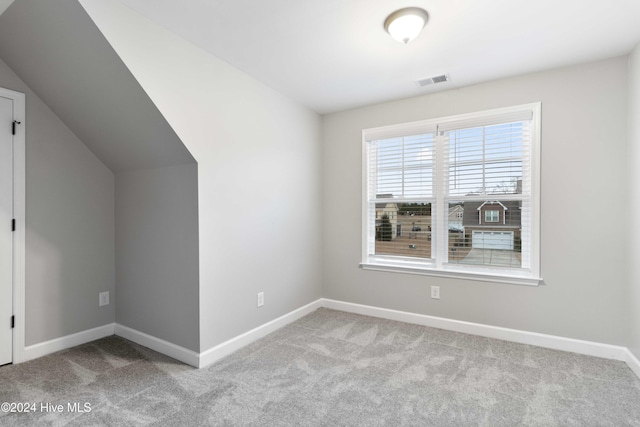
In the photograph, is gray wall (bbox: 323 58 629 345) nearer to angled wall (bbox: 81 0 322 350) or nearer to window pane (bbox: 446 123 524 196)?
window pane (bbox: 446 123 524 196)

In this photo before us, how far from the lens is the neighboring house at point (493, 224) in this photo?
118 inches

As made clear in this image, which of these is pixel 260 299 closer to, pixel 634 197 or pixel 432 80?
pixel 432 80

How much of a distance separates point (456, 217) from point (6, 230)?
3.91m

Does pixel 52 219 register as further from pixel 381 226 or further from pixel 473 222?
pixel 473 222

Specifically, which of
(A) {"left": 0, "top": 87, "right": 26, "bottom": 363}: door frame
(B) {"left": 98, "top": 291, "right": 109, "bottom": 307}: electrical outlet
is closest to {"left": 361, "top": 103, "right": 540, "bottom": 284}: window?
(B) {"left": 98, "top": 291, "right": 109, "bottom": 307}: electrical outlet

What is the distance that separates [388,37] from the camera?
7.56 feet

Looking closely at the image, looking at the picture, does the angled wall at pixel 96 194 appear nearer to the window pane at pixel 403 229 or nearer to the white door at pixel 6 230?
the white door at pixel 6 230

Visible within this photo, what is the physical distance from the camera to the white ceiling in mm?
1968

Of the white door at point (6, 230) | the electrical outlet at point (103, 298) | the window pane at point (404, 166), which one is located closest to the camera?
the white door at point (6, 230)

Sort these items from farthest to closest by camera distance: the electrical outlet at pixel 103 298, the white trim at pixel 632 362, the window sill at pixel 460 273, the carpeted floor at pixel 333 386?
the electrical outlet at pixel 103 298 → the window sill at pixel 460 273 → the white trim at pixel 632 362 → the carpeted floor at pixel 333 386

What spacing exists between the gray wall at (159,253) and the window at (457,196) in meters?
1.99

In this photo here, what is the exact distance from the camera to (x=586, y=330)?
268cm

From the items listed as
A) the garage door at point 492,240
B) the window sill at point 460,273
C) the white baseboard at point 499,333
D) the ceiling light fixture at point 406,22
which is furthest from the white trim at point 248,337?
the ceiling light fixture at point 406,22

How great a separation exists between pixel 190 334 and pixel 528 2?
10.6ft
